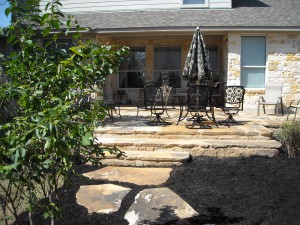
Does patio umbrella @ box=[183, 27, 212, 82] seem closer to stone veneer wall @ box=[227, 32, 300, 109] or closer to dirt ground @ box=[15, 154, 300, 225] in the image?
stone veneer wall @ box=[227, 32, 300, 109]

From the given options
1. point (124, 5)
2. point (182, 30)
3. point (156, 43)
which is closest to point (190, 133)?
point (182, 30)

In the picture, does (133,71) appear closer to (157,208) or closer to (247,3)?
(247,3)

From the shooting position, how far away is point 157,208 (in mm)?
3529

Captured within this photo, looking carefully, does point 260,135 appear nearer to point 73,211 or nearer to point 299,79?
point 73,211

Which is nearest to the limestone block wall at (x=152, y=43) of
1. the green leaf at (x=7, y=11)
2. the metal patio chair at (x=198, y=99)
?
the metal patio chair at (x=198, y=99)

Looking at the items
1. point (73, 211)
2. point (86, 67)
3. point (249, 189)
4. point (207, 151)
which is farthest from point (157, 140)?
point (86, 67)

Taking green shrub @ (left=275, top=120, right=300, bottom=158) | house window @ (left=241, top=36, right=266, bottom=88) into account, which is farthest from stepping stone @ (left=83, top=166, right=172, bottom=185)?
house window @ (left=241, top=36, right=266, bottom=88)

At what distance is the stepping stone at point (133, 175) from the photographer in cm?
438

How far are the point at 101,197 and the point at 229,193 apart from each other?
4.84 ft

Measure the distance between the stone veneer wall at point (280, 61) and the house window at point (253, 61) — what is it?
0.62ft

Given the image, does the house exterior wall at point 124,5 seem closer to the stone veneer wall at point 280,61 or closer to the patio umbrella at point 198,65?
the stone veneer wall at point 280,61

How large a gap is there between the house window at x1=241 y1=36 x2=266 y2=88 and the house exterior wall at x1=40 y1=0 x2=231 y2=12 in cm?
236

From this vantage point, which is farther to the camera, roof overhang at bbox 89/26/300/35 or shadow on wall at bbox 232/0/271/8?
shadow on wall at bbox 232/0/271/8

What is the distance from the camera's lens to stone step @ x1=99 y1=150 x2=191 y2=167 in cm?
504
